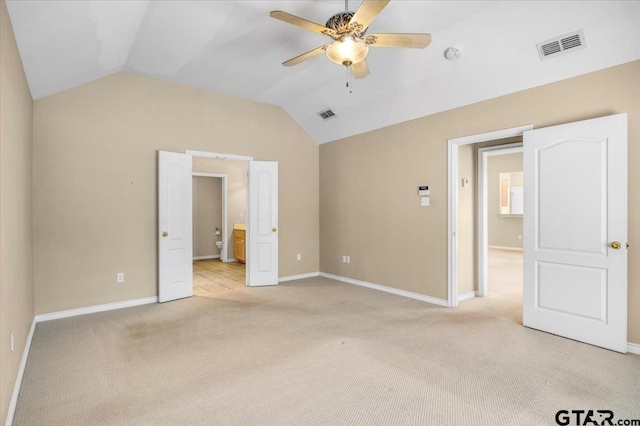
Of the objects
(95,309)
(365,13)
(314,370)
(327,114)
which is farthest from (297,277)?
(365,13)

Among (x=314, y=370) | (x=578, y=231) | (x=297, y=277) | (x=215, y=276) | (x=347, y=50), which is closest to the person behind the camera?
(x=347, y=50)

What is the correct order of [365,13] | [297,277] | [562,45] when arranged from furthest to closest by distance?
[297,277]
[562,45]
[365,13]

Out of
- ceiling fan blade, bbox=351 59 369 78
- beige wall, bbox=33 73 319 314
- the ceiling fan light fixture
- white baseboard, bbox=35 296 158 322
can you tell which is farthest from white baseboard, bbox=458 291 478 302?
white baseboard, bbox=35 296 158 322

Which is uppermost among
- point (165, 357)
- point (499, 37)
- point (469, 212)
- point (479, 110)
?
point (499, 37)

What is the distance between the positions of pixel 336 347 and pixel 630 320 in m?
2.69

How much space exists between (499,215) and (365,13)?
10007 mm

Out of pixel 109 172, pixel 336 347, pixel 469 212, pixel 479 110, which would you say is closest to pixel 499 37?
pixel 479 110

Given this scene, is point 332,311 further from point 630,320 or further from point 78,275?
point 78,275

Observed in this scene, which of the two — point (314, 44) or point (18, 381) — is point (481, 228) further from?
point (18, 381)

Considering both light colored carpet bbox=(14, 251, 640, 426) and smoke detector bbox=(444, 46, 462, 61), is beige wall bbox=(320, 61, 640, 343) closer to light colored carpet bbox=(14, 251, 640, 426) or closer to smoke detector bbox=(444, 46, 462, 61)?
smoke detector bbox=(444, 46, 462, 61)

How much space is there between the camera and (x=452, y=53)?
357 centimetres

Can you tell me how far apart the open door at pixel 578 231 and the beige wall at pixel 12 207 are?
4.50m

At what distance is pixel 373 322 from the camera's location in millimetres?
3863

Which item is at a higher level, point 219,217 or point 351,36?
point 351,36
